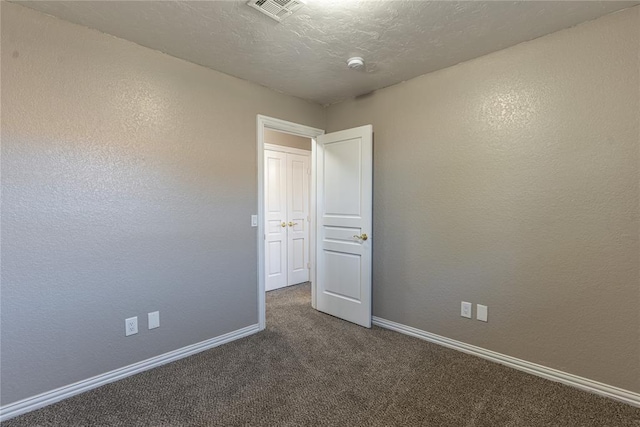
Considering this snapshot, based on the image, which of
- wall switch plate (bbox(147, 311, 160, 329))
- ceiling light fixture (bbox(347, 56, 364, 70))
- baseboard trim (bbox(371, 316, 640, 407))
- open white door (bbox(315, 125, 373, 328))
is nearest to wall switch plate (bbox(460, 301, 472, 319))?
baseboard trim (bbox(371, 316, 640, 407))

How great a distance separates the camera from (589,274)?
6.47 feet

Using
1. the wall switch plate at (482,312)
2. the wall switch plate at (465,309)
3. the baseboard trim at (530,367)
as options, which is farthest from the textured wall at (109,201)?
the wall switch plate at (482,312)

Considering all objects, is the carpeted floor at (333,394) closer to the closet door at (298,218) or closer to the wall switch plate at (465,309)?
the wall switch plate at (465,309)

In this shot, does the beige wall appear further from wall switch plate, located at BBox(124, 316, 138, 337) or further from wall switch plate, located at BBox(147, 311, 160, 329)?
wall switch plate, located at BBox(124, 316, 138, 337)

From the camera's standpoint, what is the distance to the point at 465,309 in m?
2.51

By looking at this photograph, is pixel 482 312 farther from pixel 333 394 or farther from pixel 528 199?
pixel 333 394

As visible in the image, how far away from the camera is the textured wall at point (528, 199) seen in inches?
73.6

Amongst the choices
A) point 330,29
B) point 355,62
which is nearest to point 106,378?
point 330,29

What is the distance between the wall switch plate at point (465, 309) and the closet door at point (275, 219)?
2.62 meters

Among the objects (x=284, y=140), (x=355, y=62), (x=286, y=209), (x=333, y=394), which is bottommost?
(x=333, y=394)

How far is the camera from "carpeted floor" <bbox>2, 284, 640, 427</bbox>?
5.67 feet

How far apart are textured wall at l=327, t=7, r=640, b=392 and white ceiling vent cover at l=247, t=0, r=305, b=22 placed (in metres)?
1.40

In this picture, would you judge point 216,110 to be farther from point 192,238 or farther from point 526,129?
point 526,129

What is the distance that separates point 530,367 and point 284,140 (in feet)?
12.4
